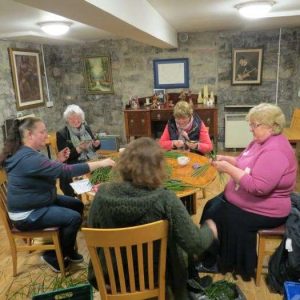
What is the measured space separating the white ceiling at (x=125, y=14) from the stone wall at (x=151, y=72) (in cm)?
113

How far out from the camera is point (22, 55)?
15.0 feet

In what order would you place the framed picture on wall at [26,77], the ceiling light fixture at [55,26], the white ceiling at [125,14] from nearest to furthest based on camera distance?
the white ceiling at [125,14] → the ceiling light fixture at [55,26] → the framed picture on wall at [26,77]

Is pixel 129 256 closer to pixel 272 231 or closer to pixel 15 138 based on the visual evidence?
pixel 272 231

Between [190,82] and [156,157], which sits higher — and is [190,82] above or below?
above

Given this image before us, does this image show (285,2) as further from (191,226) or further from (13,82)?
(13,82)

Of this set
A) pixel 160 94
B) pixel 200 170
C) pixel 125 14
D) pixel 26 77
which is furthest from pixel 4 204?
pixel 160 94

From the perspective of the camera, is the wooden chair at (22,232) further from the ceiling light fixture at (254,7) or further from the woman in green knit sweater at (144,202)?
the ceiling light fixture at (254,7)

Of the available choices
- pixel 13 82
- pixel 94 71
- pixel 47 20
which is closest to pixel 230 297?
pixel 47 20

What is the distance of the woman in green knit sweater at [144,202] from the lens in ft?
4.39

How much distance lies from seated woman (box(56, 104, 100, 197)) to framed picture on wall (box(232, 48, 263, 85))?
3.13 m

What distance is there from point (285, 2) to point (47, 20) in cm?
241

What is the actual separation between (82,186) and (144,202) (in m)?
0.94

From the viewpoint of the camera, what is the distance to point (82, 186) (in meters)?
2.15

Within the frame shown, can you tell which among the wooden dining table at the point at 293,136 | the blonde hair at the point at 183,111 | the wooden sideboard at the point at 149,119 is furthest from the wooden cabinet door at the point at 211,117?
the blonde hair at the point at 183,111
